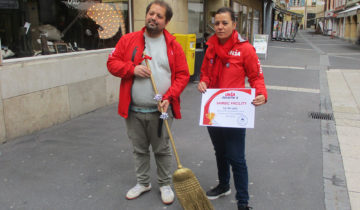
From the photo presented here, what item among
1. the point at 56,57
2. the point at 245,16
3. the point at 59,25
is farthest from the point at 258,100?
the point at 245,16

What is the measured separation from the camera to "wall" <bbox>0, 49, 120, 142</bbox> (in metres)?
4.41

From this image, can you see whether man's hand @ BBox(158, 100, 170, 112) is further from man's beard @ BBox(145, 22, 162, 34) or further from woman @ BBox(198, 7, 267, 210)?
man's beard @ BBox(145, 22, 162, 34)

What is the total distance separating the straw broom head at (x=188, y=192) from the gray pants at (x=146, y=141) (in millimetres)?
388

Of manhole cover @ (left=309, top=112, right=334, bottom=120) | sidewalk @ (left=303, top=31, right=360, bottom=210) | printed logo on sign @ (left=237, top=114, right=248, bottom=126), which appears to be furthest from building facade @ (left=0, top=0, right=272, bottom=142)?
sidewalk @ (left=303, top=31, right=360, bottom=210)

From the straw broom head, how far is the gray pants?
388mm

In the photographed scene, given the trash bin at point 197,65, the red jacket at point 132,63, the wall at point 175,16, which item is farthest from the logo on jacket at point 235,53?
the trash bin at point 197,65

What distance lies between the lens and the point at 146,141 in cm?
305

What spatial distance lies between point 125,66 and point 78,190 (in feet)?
4.59

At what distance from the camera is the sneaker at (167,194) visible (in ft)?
10.1

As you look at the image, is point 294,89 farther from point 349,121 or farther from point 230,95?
point 230,95

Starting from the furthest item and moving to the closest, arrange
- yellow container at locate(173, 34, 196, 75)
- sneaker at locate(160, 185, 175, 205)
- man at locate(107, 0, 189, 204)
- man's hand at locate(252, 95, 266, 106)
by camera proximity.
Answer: yellow container at locate(173, 34, 196, 75) < sneaker at locate(160, 185, 175, 205) < man at locate(107, 0, 189, 204) < man's hand at locate(252, 95, 266, 106)

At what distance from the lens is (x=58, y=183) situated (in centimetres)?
343

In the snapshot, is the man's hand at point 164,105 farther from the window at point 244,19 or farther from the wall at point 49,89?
the window at point 244,19

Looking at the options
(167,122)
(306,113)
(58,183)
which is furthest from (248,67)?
(306,113)
